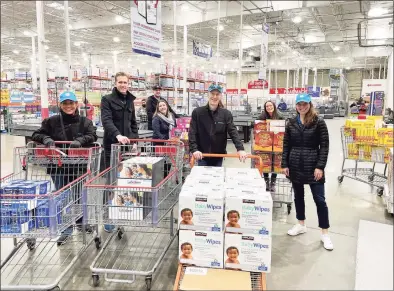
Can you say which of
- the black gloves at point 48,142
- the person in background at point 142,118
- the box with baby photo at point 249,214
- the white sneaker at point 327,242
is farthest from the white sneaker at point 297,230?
the person in background at point 142,118

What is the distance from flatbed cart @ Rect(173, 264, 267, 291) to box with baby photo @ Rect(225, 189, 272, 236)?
13.1 inches

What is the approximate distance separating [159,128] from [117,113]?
2.17 m

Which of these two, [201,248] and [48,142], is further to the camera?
[48,142]

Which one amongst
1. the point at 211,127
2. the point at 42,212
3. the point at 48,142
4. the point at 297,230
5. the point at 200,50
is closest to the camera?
the point at 42,212

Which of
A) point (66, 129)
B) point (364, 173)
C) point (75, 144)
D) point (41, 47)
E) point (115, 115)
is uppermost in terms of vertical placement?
point (41, 47)

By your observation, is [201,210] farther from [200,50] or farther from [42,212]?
[200,50]

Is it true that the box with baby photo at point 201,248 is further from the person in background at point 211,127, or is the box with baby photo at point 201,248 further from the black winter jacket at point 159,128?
the black winter jacket at point 159,128

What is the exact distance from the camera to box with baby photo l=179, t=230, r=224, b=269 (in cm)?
252

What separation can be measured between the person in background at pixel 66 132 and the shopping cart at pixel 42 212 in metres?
0.01

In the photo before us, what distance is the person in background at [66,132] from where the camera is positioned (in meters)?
3.41

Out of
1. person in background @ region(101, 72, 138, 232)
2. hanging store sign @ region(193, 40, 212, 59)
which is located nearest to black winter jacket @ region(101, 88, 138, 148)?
person in background @ region(101, 72, 138, 232)

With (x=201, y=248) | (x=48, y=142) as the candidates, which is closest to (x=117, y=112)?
(x=48, y=142)

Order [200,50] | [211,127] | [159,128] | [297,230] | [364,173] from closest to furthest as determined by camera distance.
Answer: [211,127] < [297,230] < [159,128] < [364,173] < [200,50]

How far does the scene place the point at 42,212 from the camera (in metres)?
2.62
